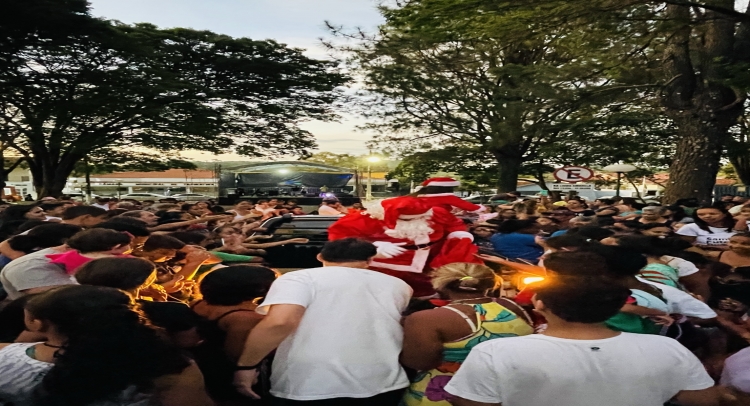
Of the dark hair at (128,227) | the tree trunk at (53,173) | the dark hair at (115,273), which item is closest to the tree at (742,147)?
the dark hair at (128,227)

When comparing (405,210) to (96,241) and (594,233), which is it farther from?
(96,241)

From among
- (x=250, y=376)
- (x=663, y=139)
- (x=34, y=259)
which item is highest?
(x=663, y=139)

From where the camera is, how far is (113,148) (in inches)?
975

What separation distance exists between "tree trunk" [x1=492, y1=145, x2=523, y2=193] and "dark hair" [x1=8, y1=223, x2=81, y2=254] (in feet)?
65.2

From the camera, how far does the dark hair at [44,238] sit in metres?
4.30

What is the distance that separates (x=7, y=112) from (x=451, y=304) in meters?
21.8

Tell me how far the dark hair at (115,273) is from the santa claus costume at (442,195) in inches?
112

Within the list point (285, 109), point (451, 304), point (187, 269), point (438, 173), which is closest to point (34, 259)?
point (187, 269)

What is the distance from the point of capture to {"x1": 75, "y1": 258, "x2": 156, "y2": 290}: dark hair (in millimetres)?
2688

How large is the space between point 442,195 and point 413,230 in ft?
1.79

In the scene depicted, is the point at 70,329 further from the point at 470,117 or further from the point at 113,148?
the point at 113,148

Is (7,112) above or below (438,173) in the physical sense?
above

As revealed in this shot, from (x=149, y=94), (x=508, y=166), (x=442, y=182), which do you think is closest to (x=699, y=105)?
(x=442, y=182)

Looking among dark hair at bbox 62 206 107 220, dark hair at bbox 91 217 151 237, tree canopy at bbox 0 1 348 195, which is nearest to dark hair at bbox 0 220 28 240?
dark hair at bbox 62 206 107 220
